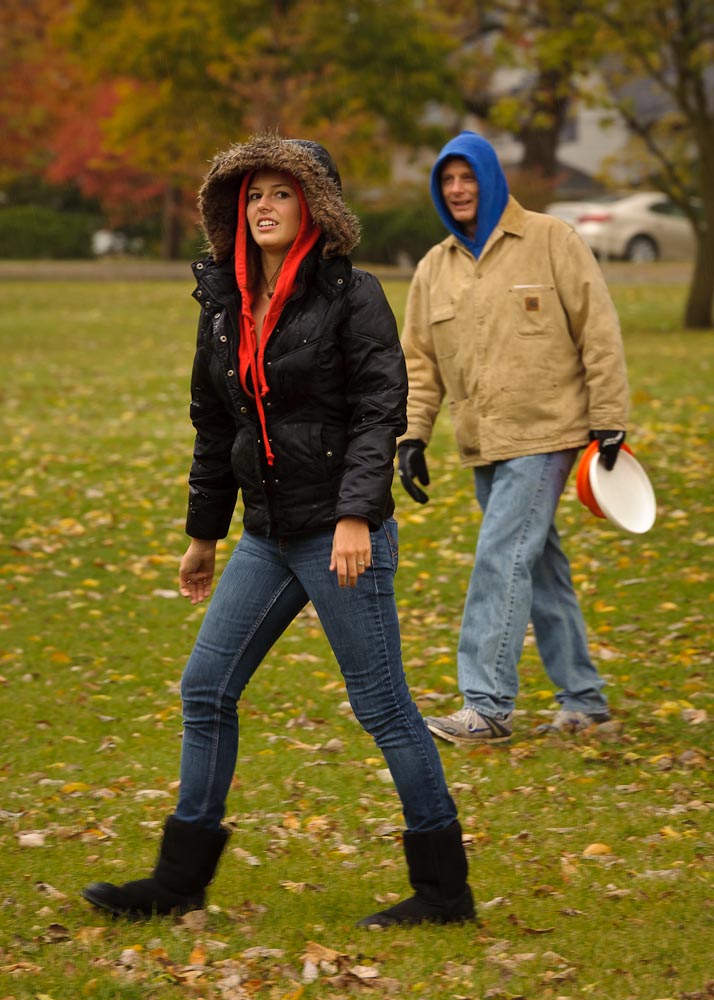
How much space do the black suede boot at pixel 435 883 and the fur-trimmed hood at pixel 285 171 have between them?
161 cm

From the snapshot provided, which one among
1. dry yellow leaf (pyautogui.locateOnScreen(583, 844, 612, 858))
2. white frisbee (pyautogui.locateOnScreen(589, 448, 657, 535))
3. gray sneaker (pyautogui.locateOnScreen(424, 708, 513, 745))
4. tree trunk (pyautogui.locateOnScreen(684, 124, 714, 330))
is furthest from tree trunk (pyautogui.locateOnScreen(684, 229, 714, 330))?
dry yellow leaf (pyautogui.locateOnScreen(583, 844, 612, 858))

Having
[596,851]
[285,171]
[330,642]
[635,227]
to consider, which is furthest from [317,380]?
[635,227]

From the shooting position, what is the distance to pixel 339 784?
6.01 meters

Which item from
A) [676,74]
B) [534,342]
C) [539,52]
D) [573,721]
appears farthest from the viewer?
[539,52]

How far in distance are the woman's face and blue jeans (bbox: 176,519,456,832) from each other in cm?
78

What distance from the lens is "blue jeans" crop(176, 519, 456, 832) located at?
4.13m

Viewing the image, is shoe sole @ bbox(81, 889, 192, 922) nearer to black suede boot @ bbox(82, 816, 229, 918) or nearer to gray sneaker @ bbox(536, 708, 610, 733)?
black suede boot @ bbox(82, 816, 229, 918)

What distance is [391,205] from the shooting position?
40875mm

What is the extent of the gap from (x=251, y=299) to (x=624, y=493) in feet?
8.31

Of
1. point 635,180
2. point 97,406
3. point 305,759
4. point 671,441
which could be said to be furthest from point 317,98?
point 305,759

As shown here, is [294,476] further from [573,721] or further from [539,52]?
[539,52]

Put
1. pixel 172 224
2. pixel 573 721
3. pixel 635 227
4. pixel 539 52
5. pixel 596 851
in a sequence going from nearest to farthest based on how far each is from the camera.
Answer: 1. pixel 596 851
2. pixel 573 721
3. pixel 539 52
4. pixel 635 227
5. pixel 172 224

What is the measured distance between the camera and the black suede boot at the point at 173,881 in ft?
14.3

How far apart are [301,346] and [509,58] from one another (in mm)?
18380
